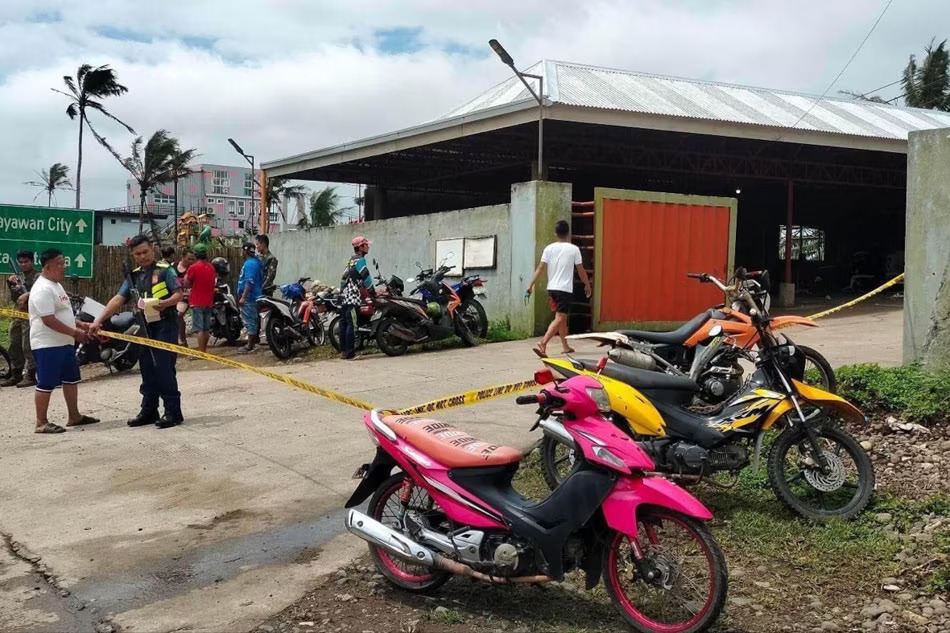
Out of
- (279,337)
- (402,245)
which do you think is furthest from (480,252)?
(279,337)

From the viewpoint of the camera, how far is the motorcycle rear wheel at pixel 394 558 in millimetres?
3875

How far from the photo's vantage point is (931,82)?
37688 millimetres

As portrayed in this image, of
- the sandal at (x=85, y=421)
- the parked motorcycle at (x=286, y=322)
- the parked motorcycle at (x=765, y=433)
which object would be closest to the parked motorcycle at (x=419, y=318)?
the parked motorcycle at (x=286, y=322)

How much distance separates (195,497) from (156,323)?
2.73 meters

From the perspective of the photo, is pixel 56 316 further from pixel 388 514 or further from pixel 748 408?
pixel 748 408

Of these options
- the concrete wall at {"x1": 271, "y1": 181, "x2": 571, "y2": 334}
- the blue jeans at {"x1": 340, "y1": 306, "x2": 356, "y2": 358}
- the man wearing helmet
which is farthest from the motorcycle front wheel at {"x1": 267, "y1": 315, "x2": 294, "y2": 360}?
the concrete wall at {"x1": 271, "y1": 181, "x2": 571, "y2": 334}

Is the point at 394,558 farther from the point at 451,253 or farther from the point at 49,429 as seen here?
the point at 451,253

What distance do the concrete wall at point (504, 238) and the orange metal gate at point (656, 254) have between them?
80cm

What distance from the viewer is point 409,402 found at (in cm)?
837

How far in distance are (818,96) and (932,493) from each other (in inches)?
833

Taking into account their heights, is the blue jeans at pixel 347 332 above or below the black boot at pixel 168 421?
above

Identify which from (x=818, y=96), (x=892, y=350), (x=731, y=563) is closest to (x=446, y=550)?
(x=731, y=563)

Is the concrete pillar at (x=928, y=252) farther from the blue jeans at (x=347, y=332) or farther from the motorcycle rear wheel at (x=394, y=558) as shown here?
the blue jeans at (x=347, y=332)

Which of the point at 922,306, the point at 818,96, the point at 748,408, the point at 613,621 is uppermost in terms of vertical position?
the point at 818,96
